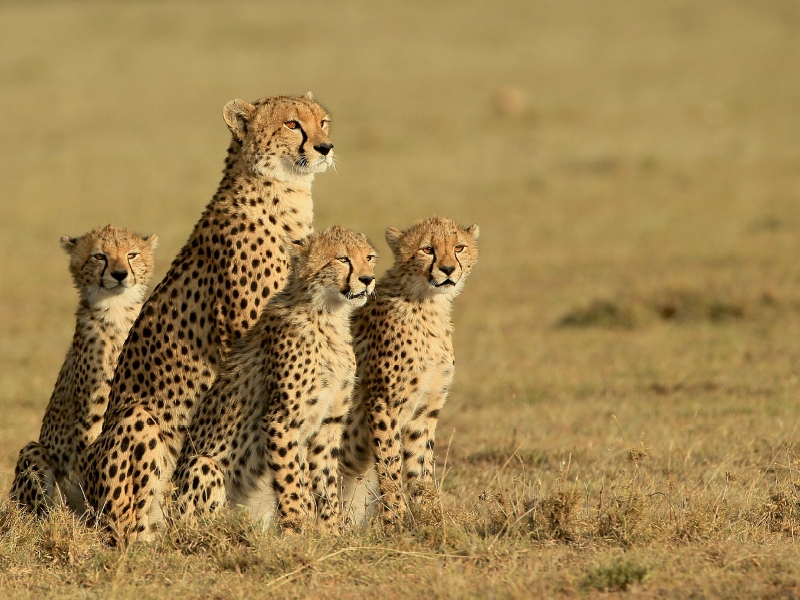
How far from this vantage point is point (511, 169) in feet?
58.4

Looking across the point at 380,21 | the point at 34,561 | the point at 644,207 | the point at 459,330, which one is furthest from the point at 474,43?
the point at 34,561

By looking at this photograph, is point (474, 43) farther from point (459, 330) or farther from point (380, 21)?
point (459, 330)

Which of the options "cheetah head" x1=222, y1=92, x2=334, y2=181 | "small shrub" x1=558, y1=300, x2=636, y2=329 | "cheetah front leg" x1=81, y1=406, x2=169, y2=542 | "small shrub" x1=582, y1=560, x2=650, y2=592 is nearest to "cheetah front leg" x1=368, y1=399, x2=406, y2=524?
"cheetah front leg" x1=81, y1=406, x2=169, y2=542

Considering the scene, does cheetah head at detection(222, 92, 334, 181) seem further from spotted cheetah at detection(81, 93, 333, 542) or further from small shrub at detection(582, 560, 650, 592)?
small shrub at detection(582, 560, 650, 592)

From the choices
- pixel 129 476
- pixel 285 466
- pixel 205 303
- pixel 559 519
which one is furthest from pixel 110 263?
pixel 559 519

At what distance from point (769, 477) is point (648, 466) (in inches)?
23.0

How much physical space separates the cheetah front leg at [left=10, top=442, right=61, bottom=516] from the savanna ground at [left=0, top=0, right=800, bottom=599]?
0.69ft

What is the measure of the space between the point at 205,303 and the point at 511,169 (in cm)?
1332

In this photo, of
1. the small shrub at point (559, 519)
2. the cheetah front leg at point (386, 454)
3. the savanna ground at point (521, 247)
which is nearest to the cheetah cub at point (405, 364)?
the cheetah front leg at point (386, 454)

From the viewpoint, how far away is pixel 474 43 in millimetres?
33906

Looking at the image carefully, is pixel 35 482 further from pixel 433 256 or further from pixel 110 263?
pixel 433 256

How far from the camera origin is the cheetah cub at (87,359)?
4938mm

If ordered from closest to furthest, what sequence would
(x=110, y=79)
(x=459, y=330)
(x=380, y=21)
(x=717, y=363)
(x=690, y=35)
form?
(x=717, y=363), (x=459, y=330), (x=110, y=79), (x=690, y=35), (x=380, y=21)

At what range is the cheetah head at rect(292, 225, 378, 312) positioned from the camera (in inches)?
182
